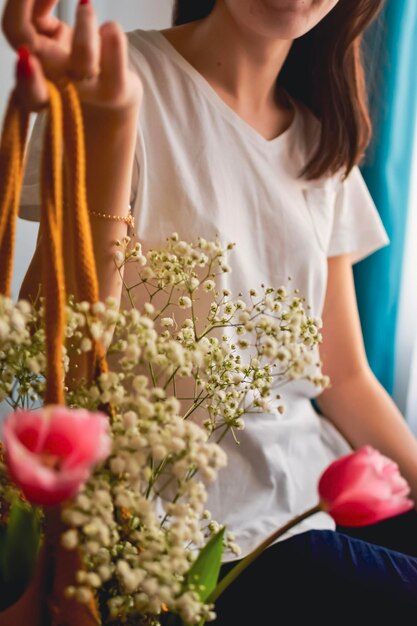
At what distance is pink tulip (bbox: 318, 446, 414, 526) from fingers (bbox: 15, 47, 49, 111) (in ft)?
0.97

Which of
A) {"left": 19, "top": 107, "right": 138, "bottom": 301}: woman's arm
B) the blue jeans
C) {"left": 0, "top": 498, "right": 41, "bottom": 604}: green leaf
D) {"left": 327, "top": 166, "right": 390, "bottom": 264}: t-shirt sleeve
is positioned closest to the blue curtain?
{"left": 327, "top": 166, "right": 390, "bottom": 264}: t-shirt sleeve

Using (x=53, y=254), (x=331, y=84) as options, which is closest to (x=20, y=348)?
(x=53, y=254)

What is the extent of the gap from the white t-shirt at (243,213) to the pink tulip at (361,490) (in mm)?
583

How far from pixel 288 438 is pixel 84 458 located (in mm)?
812

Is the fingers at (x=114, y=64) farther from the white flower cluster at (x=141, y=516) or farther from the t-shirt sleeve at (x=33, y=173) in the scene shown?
A: the t-shirt sleeve at (x=33, y=173)

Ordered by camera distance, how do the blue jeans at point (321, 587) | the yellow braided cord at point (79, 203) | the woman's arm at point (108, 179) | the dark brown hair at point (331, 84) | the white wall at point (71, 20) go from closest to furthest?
the yellow braided cord at point (79, 203), the woman's arm at point (108, 179), the blue jeans at point (321, 587), the dark brown hair at point (331, 84), the white wall at point (71, 20)

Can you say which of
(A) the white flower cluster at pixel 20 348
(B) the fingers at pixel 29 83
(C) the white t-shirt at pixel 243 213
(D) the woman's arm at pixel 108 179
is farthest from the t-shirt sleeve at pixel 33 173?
(B) the fingers at pixel 29 83

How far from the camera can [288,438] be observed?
118cm

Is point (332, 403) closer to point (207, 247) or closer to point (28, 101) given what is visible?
point (207, 247)

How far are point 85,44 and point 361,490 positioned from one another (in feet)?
1.11

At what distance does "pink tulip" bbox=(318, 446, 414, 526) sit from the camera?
1.52 ft

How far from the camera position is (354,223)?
1.38 meters

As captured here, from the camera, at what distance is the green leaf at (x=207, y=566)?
543 mm

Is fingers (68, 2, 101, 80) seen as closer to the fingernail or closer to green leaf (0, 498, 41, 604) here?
the fingernail
